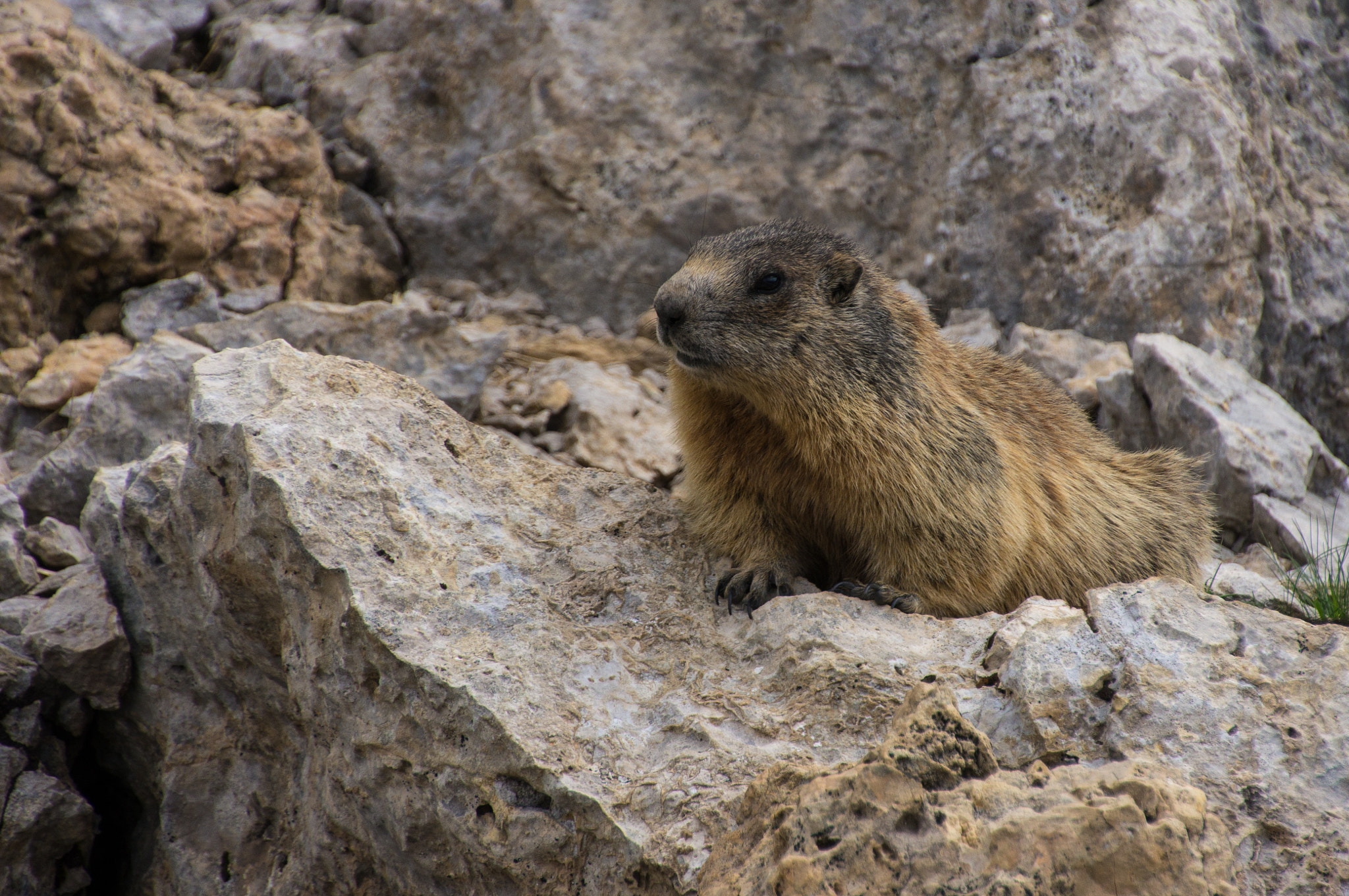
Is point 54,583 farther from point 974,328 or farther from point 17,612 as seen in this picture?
point 974,328

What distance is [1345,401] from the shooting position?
23.0 feet

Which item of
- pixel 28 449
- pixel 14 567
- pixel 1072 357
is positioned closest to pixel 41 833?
pixel 14 567

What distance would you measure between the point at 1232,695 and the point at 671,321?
2.44 metres

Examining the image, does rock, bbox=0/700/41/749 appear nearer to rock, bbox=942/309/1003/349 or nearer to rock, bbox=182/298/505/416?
rock, bbox=182/298/505/416

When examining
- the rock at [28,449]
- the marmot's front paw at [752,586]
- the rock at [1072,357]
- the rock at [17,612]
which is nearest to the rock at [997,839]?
the marmot's front paw at [752,586]

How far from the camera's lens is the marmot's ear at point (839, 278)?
4.64 m

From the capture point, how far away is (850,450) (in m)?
4.36

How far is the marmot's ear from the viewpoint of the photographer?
4.64m

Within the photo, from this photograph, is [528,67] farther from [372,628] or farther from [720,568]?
[372,628]

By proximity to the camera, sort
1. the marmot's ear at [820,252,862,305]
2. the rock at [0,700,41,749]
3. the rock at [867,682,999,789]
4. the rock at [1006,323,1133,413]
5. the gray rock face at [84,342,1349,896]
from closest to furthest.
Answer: the rock at [867,682,999,789] < the gray rock face at [84,342,1349,896] < the rock at [0,700,41,749] < the marmot's ear at [820,252,862,305] < the rock at [1006,323,1133,413]

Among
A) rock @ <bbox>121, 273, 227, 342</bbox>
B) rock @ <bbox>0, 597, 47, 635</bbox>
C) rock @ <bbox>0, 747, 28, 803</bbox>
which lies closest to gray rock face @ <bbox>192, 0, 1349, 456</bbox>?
rock @ <bbox>121, 273, 227, 342</bbox>

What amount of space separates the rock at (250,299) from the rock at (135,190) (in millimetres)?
79

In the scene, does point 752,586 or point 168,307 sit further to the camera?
point 168,307

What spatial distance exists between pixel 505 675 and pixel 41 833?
2161 millimetres
